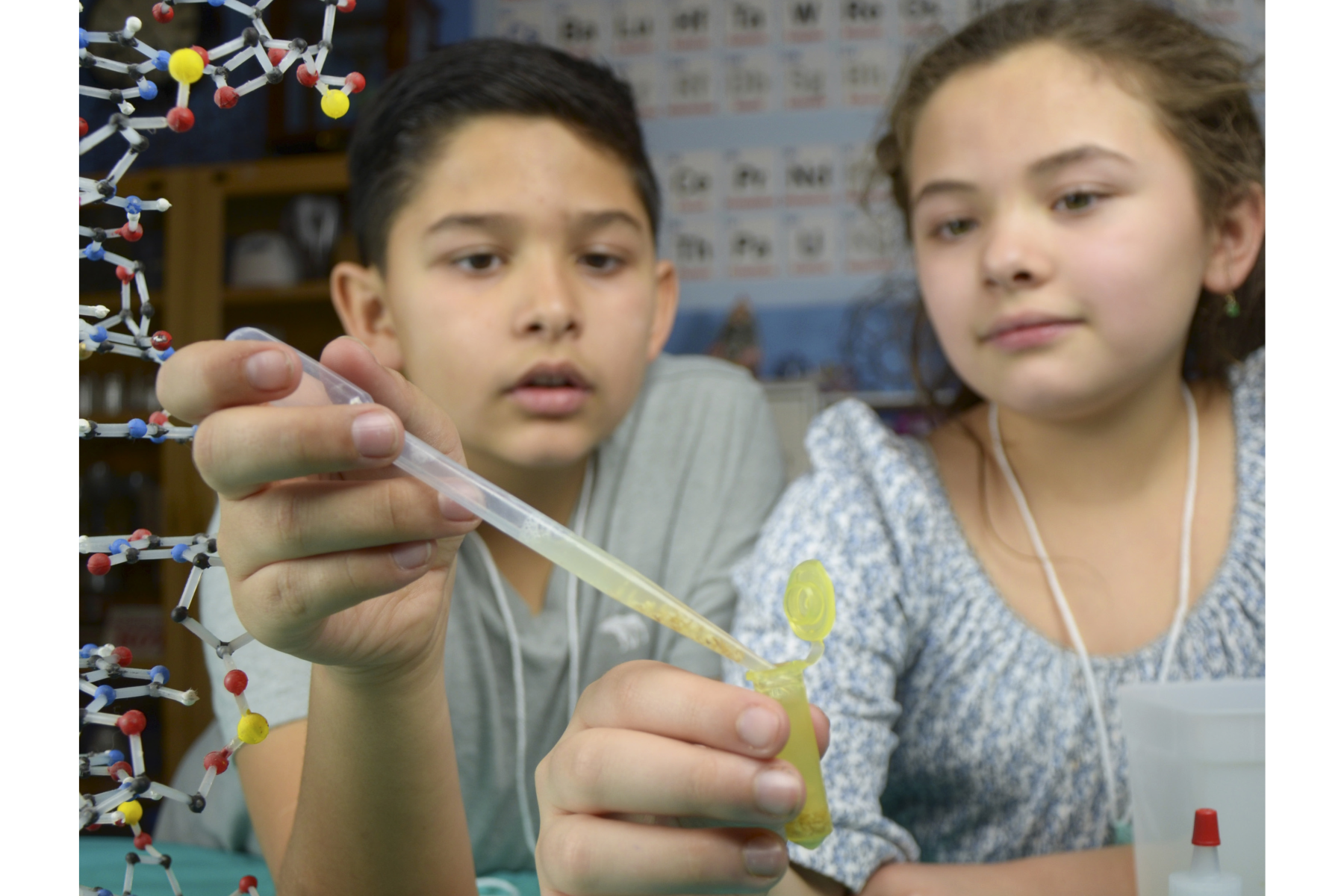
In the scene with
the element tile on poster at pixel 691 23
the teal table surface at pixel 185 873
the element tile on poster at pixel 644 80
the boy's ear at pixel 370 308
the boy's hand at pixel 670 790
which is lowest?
the teal table surface at pixel 185 873

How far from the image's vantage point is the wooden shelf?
2.08 m

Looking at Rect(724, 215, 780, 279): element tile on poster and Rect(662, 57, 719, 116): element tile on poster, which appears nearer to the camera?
Rect(662, 57, 719, 116): element tile on poster

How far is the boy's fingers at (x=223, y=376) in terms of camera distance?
1.17ft

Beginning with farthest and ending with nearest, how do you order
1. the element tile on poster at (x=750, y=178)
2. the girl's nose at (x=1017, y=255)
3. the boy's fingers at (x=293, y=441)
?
the element tile on poster at (x=750, y=178) < the girl's nose at (x=1017, y=255) < the boy's fingers at (x=293, y=441)

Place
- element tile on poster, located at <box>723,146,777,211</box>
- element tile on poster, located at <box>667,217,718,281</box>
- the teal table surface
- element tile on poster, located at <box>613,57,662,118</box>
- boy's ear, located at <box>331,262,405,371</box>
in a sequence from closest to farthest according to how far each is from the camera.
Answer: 1. the teal table surface
2. boy's ear, located at <box>331,262,405,371</box>
3. element tile on poster, located at <box>613,57,662,118</box>
4. element tile on poster, located at <box>723,146,777,211</box>
5. element tile on poster, located at <box>667,217,718,281</box>

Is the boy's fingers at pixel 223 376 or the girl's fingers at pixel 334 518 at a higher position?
the boy's fingers at pixel 223 376

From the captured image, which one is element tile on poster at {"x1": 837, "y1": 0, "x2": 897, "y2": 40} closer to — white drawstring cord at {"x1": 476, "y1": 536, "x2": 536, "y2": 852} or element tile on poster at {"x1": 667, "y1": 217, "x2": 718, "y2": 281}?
element tile on poster at {"x1": 667, "y1": 217, "x2": 718, "y2": 281}

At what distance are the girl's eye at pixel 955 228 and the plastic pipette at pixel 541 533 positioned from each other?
1.65 feet

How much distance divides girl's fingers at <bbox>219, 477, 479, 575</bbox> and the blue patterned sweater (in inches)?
15.0

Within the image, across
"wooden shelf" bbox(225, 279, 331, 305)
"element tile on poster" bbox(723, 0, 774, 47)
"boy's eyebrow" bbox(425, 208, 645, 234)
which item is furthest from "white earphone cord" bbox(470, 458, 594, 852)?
"wooden shelf" bbox(225, 279, 331, 305)

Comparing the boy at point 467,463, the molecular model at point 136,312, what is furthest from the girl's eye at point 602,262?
the molecular model at point 136,312

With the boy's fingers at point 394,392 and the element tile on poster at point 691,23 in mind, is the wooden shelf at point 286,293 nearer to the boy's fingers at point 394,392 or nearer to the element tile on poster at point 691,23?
the element tile on poster at point 691,23

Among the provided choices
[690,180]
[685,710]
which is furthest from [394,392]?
[690,180]
